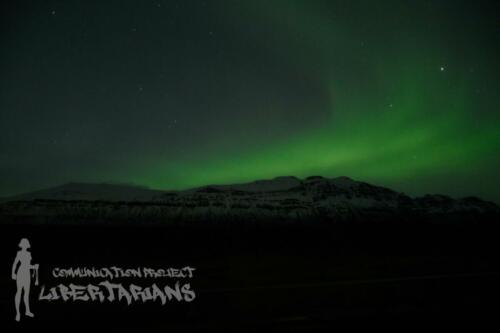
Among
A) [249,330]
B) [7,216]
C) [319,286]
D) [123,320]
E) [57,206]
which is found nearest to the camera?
[249,330]

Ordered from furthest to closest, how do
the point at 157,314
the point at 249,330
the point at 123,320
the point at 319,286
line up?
the point at 319,286 → the point at 157,314 → the point at 123,320 → the point at 249,330

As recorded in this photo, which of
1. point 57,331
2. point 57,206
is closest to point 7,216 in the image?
point 57,206

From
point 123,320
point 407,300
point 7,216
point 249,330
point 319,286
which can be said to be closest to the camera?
point 249,330

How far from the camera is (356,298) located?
9.99 meters

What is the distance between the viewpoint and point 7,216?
18288 centimetres

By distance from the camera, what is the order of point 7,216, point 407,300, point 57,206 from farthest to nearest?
point 57,206 < point 7,216 < point 407,300

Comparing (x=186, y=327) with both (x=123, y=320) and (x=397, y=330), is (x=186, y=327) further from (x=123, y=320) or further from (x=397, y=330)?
(x=397, y=330)

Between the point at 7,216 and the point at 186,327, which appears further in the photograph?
the point at 7,216

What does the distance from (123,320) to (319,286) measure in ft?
22.8

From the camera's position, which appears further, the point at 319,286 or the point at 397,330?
the point at 319,286

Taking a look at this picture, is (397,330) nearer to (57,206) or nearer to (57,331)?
(57,331)

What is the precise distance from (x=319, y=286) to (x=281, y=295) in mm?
2040

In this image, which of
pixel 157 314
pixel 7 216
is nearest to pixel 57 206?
pixel 7 216

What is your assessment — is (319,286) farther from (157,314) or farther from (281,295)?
(157,314)
